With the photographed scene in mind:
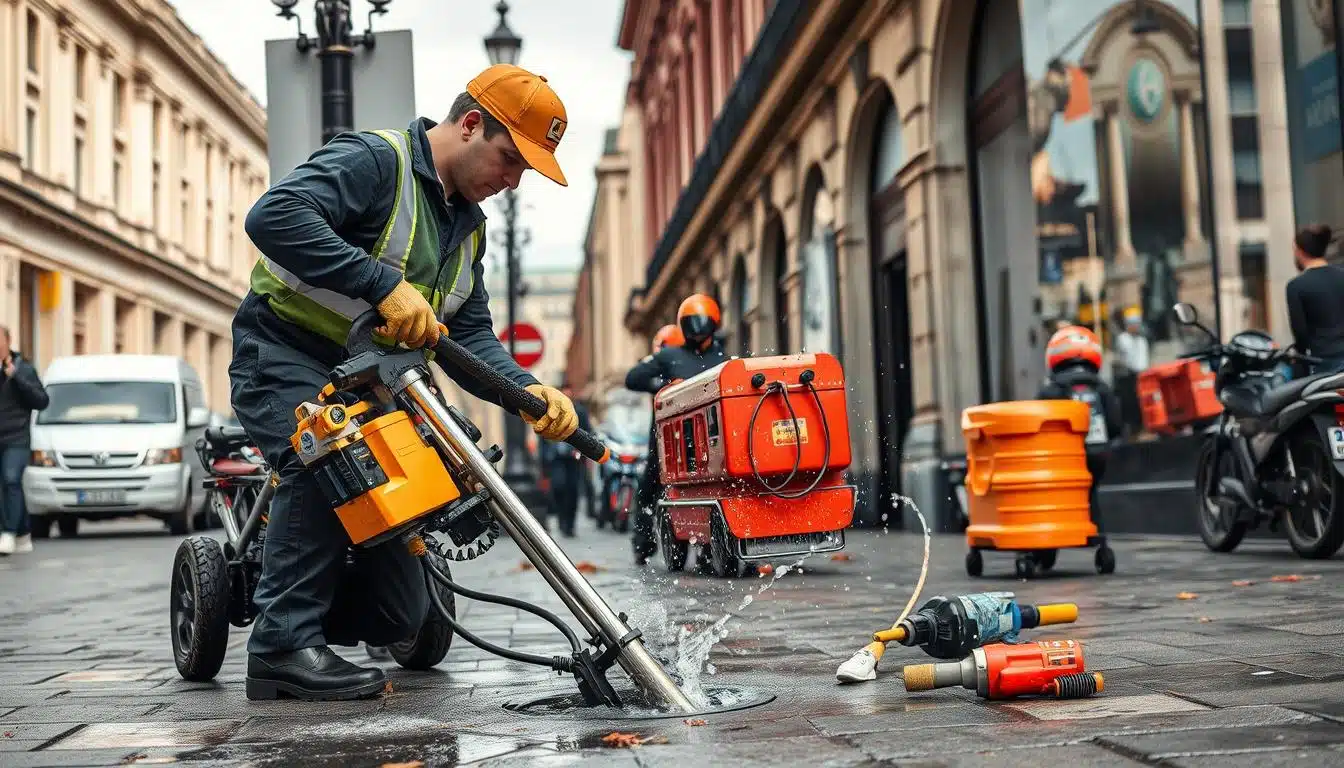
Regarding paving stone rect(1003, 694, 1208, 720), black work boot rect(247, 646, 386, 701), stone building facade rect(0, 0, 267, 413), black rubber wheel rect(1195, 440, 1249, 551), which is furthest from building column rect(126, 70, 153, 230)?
paving stone rect(1003, 694, 1208, 720)

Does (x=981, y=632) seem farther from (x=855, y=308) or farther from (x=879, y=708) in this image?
(x=855, y=308)

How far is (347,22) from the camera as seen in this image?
909 centimetres

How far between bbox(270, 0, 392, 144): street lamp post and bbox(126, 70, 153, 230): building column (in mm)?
41522

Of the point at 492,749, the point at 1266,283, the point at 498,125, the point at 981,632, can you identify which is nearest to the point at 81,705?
the point at 492,749

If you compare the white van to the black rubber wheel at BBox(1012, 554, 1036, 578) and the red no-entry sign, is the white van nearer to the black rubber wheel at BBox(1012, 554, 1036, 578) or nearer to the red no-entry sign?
the red no-entry sign

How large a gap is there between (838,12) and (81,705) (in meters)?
15.2

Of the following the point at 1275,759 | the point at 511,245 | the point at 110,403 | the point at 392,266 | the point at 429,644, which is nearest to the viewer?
the point at 1275,759

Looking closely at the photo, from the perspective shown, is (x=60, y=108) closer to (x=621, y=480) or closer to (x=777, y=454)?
(x=621, y=480)

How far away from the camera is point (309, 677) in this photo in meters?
4.26

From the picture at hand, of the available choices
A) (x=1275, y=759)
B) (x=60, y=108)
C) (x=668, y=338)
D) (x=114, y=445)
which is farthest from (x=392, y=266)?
(x=60, y=108)

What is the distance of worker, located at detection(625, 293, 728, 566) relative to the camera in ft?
35.6

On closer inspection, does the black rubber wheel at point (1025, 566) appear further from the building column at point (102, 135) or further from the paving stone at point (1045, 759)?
the building column at point (102, 135)

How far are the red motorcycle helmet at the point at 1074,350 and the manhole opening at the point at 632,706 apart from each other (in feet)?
19.5

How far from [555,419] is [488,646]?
0.62 meters
